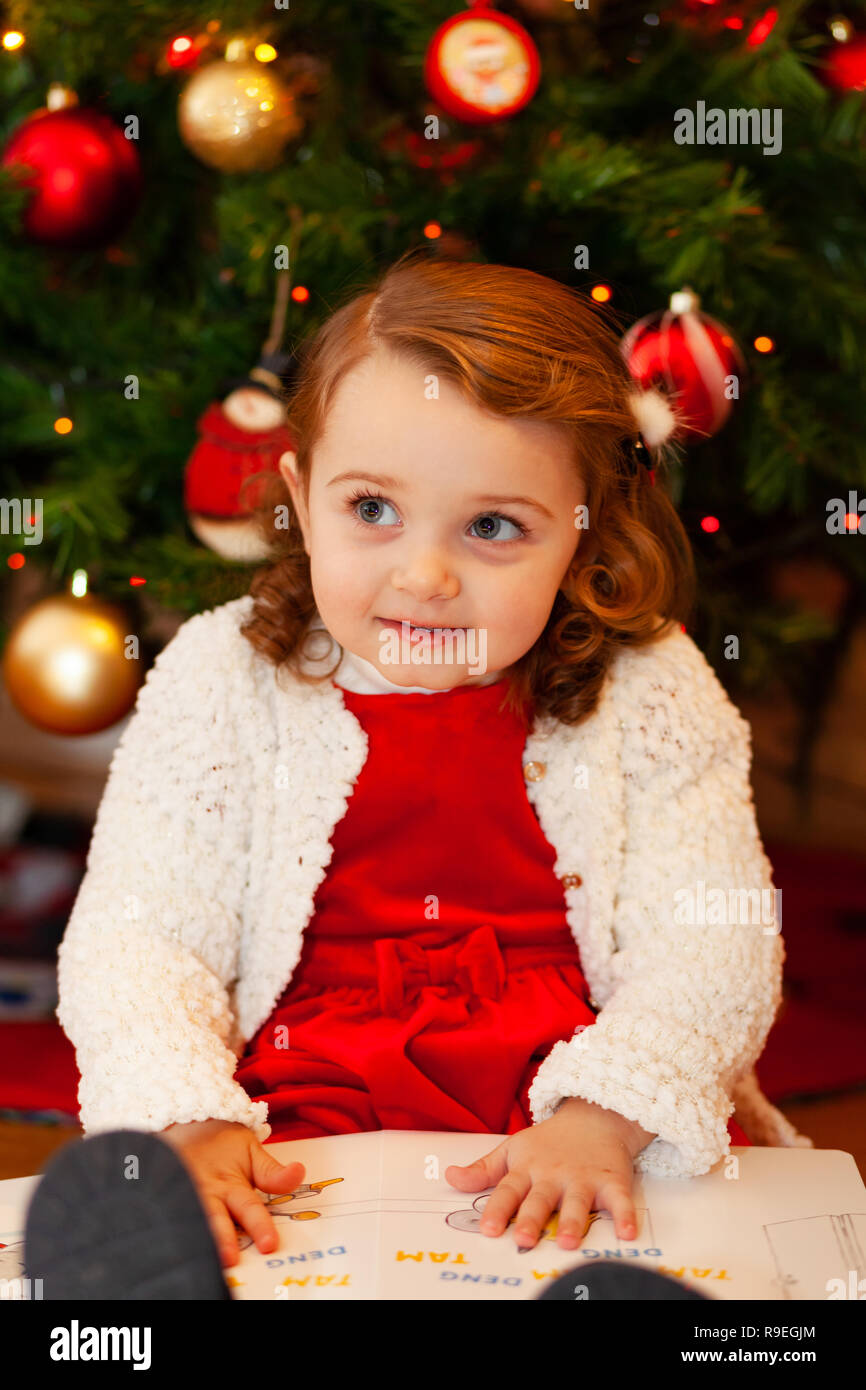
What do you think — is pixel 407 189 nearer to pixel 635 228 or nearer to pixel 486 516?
pixel 635 228

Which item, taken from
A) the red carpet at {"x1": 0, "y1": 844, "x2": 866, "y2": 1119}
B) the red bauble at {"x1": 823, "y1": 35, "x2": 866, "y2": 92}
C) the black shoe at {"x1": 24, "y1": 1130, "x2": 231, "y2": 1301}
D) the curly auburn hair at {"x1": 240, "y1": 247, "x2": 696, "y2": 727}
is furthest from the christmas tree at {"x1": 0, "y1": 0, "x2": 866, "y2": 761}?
the black shoe at {"x1": 24, "y1": 1130, "x2": 231, "y2": 1301}

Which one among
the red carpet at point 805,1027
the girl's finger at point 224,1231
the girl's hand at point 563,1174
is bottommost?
the girl's finger at point 224,1231

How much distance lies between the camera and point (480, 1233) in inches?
26.8

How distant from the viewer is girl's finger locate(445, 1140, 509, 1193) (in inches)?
28.4

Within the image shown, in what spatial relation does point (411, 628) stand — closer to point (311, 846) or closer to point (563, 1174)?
point (311, 846)

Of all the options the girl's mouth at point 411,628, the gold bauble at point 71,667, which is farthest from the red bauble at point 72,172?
the girl's mouth at point 411,628

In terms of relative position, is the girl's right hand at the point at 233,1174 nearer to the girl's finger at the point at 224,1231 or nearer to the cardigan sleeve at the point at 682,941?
the girl's finger at the point at 224,1231

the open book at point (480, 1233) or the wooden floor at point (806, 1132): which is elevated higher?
the wooden floor at point (806, 1132)

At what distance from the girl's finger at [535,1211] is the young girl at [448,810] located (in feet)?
0.06

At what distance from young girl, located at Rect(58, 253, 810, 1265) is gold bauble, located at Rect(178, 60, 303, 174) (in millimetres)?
310

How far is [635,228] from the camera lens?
3.54 ft

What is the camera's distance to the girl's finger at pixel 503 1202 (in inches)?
26.8

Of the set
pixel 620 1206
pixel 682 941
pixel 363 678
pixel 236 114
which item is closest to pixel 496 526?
pixel 363 678
